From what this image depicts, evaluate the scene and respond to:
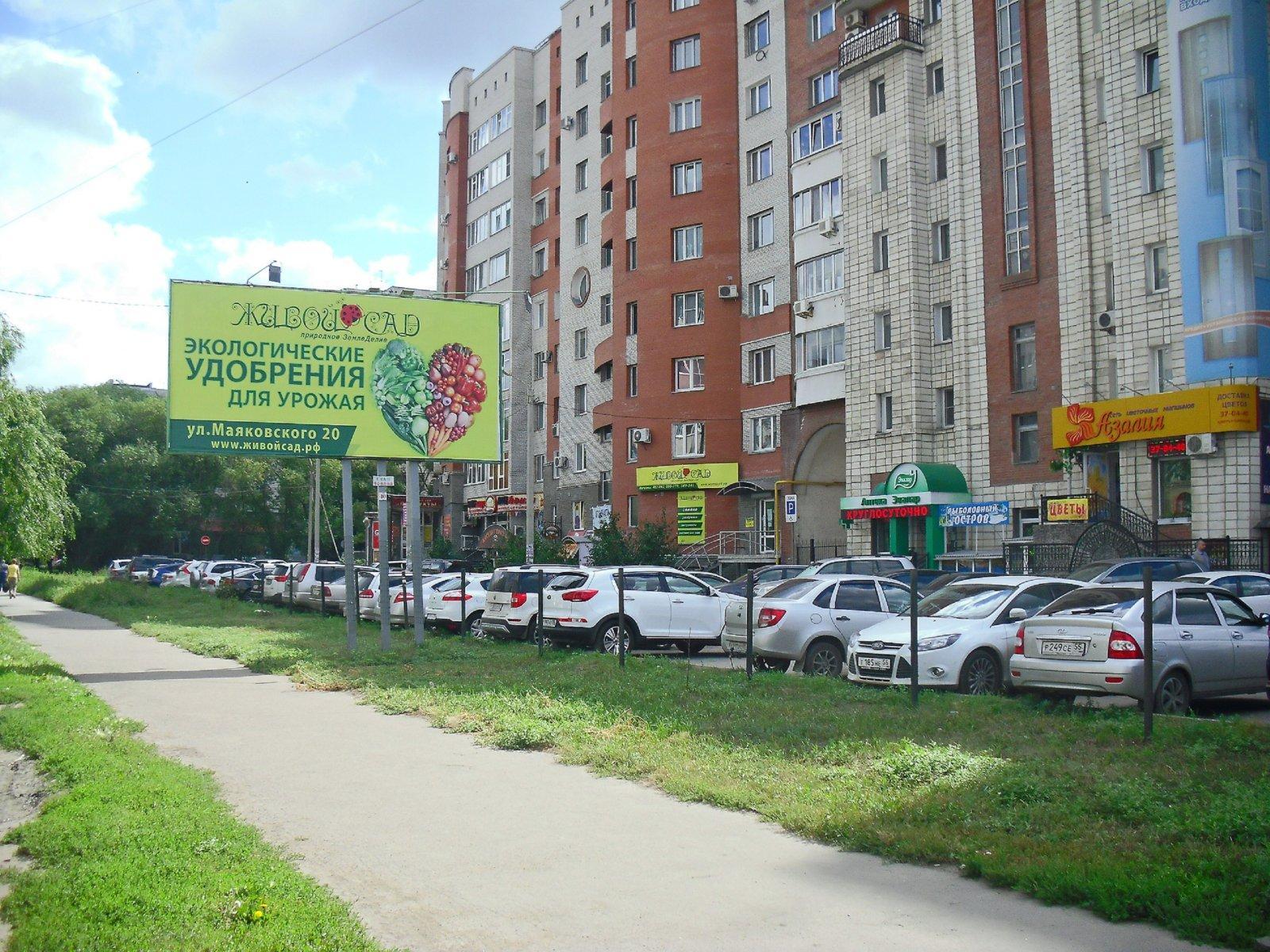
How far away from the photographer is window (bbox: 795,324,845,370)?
39.8m

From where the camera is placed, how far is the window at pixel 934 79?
3656 centimetres

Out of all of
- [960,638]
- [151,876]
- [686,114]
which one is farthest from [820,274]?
[151,876]

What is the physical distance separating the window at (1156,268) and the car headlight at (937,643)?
19372 mm

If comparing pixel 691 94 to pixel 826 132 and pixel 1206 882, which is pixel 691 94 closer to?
pixel 826 132

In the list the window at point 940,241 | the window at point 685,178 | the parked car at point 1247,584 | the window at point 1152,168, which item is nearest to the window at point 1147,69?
the window at point 1152,168

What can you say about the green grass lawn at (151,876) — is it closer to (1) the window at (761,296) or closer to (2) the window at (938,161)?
(2) the window at (938,161)

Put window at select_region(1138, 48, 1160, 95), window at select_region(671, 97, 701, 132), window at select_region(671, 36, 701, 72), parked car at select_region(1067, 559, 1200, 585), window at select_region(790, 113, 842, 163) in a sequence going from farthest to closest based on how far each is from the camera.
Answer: window at select_region(671, 36, 701, 72)
window at select_region(671, 97, 701, 132)
window at select_region(790, 113, 842, 163)
window at select_region(1138, 48, 1160, 95)
parked car at select_region(1067, 559, 1200, 585)

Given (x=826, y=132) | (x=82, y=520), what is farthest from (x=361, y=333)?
(x=82, y=520)

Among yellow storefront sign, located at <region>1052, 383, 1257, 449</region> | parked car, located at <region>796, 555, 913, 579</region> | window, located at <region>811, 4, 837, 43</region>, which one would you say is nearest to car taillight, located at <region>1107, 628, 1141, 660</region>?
parked car, located at <region>796, 555, 913, 579</region>

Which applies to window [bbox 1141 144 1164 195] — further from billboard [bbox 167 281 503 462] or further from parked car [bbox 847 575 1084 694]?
parked car [bbox 847 575 1084 694]

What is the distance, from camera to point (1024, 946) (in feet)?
17.3

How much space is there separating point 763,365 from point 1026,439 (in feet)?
41.6

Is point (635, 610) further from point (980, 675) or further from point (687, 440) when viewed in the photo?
point (687, 440)

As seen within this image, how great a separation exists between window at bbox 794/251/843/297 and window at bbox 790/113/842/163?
12.8 feet
